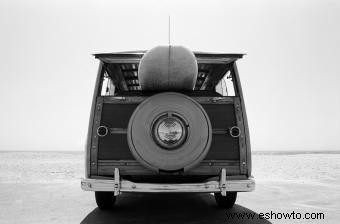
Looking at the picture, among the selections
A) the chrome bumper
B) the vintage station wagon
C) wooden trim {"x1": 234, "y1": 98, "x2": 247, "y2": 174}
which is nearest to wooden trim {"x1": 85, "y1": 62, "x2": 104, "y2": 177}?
the vintage station wagon

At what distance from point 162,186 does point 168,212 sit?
6.07 ft

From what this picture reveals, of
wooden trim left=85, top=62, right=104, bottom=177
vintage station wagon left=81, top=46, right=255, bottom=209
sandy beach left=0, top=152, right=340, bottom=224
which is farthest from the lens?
sandy beach left=0, top=152, right=340, bottom=224

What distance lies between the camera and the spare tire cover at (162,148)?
13.6 feet

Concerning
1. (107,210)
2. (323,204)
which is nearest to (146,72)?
(107,210)

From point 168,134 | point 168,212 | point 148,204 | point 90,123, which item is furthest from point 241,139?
point 148,204

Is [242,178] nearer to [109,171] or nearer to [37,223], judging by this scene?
[109,171]

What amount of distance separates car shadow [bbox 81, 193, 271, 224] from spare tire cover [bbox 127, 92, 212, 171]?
1.31 meters

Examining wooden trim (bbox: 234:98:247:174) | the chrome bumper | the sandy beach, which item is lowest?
the sandy beach

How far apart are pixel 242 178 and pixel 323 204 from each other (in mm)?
3148

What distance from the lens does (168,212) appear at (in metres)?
5.62

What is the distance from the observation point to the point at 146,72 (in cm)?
442

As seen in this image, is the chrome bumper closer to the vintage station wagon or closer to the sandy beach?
the vintage station wagon

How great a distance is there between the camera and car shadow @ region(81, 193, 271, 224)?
16.6 feet

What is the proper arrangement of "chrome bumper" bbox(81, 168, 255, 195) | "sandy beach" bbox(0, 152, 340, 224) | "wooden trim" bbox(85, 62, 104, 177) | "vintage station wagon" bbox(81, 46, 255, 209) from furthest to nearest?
"sandy beach" bbox(0, 152, 340, 224)
"wooden trim" bbox(85, 62, 104, 177)
"vintage station wagon" bbox(81, 46, 255, 209)
"chrome bumper" bbox(81, 168, 255, 195)
